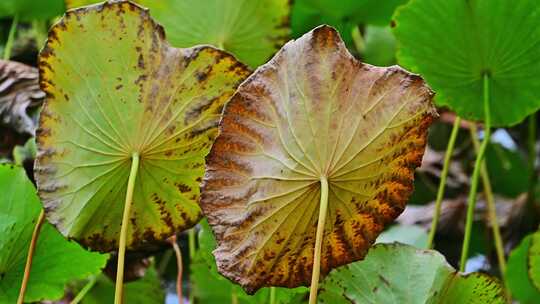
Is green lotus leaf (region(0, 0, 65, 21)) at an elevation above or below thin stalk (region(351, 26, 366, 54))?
below

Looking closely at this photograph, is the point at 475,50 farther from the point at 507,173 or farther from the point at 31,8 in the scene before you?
the point at 507,173

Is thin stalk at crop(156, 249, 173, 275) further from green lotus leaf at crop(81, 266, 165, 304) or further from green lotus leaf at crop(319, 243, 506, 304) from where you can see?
green lotus leaf at crop(319, 243, 506, 304)

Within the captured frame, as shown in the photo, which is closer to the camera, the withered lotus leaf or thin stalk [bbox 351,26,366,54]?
the withered lotus leaf

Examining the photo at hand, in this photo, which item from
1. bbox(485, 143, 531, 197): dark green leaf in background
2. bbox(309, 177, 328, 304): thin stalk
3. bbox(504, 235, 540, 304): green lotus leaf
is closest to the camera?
bbox(309, 177, 328, 304): thin stalk

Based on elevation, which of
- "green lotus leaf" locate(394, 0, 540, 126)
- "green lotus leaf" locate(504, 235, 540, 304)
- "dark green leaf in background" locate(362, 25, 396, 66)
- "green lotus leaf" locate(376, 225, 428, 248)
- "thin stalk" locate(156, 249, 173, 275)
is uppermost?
"dark green leaf in background" locate(362, 25, 396, 66)

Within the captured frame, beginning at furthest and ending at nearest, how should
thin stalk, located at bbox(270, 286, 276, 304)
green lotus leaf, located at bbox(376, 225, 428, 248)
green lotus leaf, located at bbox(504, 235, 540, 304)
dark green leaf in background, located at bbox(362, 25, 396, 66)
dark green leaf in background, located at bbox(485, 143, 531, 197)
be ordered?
dark green leaf in background, located at bbox(485, 143, 531, 197), dark green leaf in background, located at bbox(362, 25, 396, 66), green lotus leaf, located at bbox(376, 225, 428, 248), green lotus leaf, located at bbox(504, 235, 540, 304), thin stalk, located at bbox(270, 286, 276, 304)

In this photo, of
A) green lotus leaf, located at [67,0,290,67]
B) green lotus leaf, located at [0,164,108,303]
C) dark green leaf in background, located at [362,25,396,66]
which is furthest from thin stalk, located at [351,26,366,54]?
green lotus leaf, located at [0,164,108,303]

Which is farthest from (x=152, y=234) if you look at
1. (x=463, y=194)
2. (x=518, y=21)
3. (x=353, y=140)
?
(x=463, y=194)

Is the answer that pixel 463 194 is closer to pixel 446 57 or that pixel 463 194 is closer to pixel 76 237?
Result: pixel 446 57
